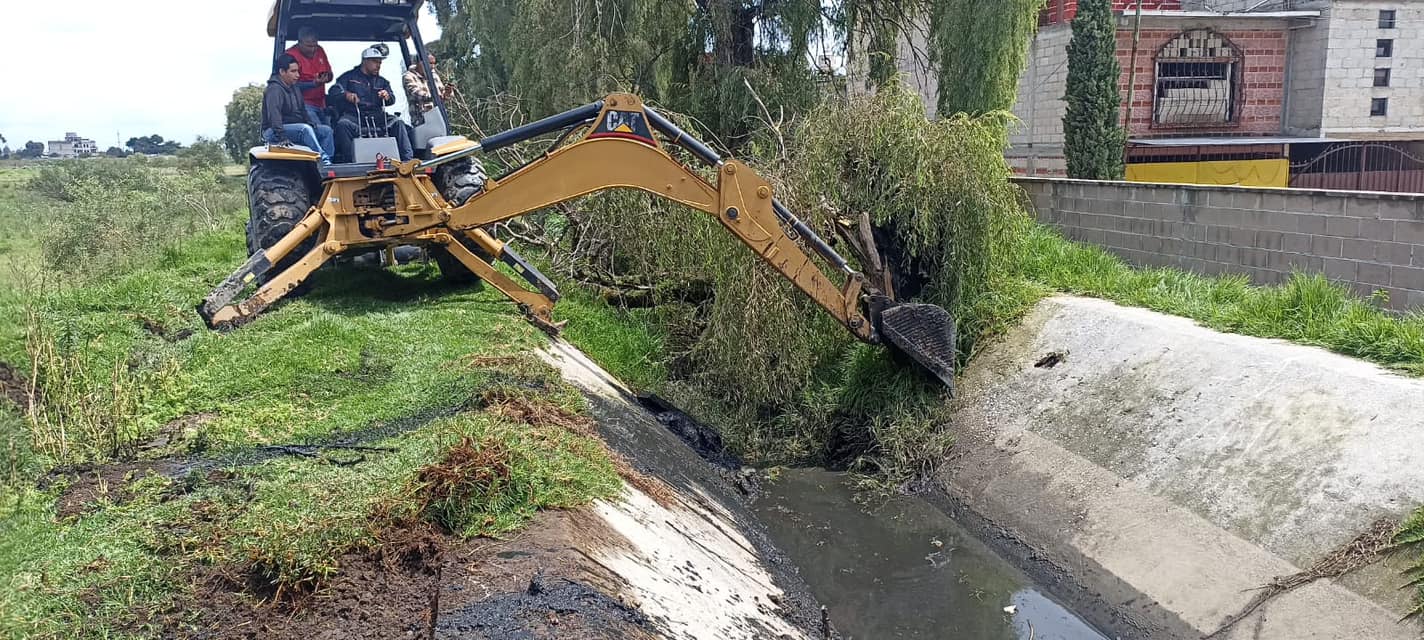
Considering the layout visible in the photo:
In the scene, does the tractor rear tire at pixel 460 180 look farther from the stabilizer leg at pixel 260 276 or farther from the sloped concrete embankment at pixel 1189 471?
the sloped concrete embankment at pixel 1189 471

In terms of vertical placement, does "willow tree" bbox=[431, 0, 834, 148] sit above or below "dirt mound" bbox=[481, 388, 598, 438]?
above

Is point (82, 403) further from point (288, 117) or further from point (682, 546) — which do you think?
point (288, 117)

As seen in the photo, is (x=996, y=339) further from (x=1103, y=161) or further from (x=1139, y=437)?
(x=1103, y=161)

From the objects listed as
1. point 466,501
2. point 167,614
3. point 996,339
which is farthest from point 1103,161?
point 167,614

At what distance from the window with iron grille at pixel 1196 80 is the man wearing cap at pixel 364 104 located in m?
19.0

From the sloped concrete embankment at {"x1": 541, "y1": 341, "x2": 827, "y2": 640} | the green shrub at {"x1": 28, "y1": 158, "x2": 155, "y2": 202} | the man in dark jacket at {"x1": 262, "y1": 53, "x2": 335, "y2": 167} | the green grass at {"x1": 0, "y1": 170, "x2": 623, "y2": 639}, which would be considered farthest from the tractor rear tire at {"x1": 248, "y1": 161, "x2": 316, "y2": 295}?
the green shrub at {"x1": 28, "y1": 158, "x2": 155, "y2": 202}

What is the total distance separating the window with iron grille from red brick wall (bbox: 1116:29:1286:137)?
15 cm

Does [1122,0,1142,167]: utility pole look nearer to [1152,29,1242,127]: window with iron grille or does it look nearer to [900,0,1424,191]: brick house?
[900,0,1424,191]: brick house

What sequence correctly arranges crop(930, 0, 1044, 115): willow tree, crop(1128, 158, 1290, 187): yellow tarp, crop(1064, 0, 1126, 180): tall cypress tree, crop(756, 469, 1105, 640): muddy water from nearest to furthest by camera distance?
1. crop(756, 469, 1105, 640): muddy water
2. crop(930, 0, 1044, 115): willow tree
3. crop(1064, 0, 1126, 180): tall cypress tree
4. crop(1128, 158, 1290, 187): yellow tarp

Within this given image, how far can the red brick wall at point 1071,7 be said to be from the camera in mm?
23500

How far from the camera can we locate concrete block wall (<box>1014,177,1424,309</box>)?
8578 millimetres

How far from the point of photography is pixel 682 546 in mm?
6188

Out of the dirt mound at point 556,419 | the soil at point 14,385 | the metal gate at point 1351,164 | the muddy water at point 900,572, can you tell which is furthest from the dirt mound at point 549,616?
the metal gate at point 1351,164

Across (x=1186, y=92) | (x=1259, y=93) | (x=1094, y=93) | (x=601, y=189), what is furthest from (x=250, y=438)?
(x=1259, y=93)
